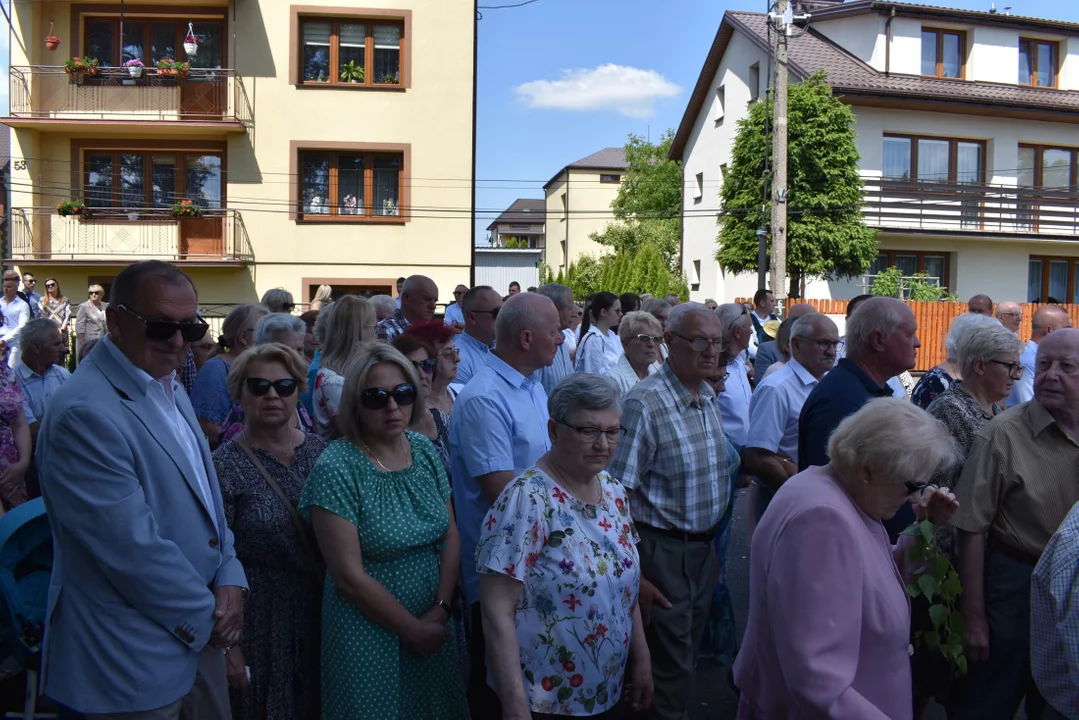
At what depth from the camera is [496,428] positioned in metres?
3.93

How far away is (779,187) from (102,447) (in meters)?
18.9

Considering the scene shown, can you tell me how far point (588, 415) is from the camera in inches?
123

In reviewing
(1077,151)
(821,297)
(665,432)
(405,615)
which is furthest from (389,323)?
(1077,151)

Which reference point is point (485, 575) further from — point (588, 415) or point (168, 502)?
point (168, 502)

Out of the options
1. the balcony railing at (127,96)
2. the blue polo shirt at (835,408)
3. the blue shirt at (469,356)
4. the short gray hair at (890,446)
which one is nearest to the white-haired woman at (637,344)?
the blue shirt at (469,356)

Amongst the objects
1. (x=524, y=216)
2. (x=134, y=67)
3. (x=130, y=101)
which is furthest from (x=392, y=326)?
(x=524, y=216)

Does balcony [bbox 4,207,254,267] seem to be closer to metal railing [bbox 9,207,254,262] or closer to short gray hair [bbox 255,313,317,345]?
metal railing [bbox 9,207,254,262]

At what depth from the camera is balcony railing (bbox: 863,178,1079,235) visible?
2730cm

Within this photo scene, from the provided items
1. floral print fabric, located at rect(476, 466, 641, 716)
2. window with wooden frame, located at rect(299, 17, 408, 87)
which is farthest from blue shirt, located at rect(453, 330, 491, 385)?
window with wooden frame, located at rect(299, 17, 408, 87)

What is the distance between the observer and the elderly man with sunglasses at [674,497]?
404 centimetres

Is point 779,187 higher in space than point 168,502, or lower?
higher

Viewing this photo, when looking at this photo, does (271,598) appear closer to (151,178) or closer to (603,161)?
(151,178)

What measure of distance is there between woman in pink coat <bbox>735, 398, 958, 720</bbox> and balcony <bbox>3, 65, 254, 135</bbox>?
20.6m

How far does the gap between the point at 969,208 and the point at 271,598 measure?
29.0 meters
